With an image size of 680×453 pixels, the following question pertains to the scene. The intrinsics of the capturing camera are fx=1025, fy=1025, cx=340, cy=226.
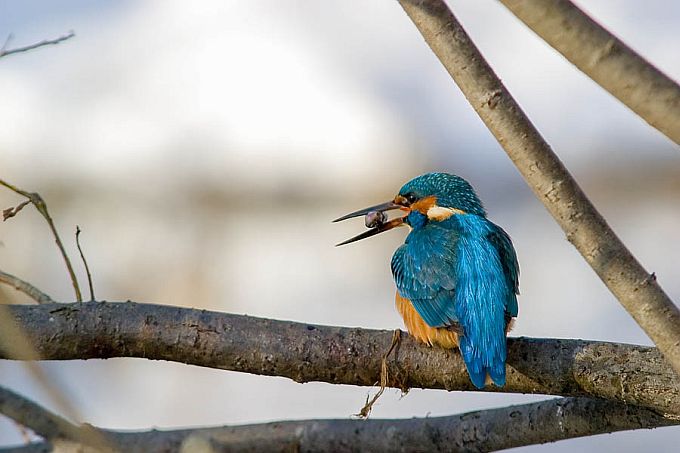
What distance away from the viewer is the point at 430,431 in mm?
1474

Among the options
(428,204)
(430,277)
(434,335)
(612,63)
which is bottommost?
(612,63)

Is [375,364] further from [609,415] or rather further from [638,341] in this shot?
[638,341]

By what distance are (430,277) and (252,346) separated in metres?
0.34

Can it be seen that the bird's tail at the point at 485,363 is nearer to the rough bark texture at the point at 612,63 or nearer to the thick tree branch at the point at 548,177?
the thick tree branch at the point at 548,177

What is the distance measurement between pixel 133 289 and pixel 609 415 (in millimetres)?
2205

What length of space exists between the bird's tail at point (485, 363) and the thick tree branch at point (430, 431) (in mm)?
106

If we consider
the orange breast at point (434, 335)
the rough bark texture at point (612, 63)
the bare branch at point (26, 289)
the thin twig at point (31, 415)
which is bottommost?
the rough bark texture at point (612, 63)

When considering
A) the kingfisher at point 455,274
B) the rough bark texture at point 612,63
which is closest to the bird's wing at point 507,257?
the kingfisher at point 455,274

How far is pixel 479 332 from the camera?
4.48ft

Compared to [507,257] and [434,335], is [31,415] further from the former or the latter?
[507,257]

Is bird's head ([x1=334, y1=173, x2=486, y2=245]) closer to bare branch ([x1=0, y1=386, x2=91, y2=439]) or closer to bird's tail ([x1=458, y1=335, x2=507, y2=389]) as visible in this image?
bird's tail ([x1=458, y1=335, x2=507, y2=389])

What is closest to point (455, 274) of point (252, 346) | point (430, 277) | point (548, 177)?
point (430, 277)

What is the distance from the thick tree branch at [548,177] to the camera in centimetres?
91

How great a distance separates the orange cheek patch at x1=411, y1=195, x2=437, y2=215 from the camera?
5.58 feet
